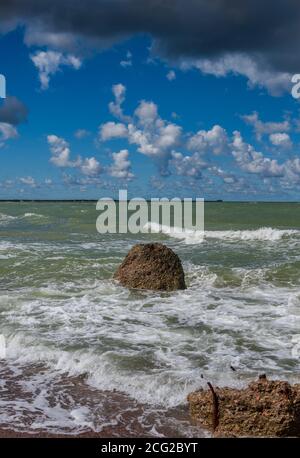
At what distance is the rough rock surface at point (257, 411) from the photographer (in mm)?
4199

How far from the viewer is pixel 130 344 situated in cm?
695

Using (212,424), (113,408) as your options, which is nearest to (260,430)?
(212,424)

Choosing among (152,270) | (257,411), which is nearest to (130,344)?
(257,411)

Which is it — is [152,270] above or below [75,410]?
above

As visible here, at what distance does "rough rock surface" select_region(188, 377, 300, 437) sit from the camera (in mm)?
4199

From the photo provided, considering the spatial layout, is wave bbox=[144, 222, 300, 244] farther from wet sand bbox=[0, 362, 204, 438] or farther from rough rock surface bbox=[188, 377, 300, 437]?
rough rock surface bbox=[188, 377, 300, 437]

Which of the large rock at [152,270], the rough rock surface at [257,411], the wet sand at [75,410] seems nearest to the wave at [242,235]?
the large rock at [152,270]

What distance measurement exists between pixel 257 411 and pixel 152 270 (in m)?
7.20

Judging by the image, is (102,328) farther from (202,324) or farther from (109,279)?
(109,279)

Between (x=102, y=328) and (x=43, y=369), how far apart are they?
182 centimetres

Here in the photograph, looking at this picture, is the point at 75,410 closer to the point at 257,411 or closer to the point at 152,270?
the point at 257,411

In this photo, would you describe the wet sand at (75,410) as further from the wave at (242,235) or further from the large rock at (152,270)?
the wave at (242,235)

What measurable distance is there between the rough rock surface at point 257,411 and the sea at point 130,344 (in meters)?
0.26

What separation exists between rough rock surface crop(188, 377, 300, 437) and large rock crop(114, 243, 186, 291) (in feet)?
22.2
